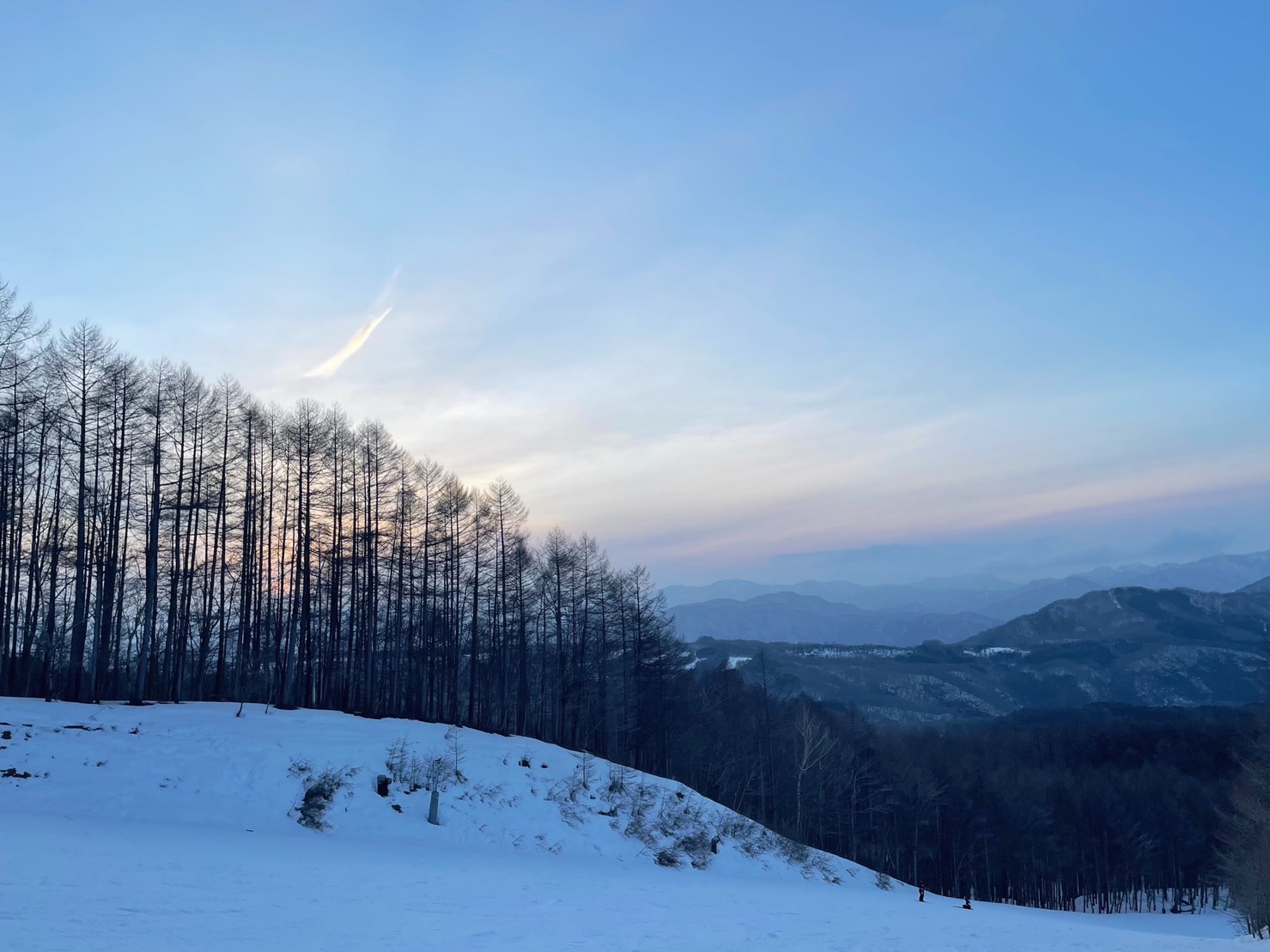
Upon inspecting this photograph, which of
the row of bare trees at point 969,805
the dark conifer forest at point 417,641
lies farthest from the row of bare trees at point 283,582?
the row of bare trees at point 969,805

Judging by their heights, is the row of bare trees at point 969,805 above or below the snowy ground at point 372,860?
below

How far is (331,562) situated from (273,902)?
105 feet

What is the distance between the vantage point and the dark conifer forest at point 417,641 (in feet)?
114

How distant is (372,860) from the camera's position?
19766 mm

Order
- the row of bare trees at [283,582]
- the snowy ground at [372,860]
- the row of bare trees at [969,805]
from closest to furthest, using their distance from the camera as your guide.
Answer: the snowy ground at [372,860] → the row of bare trees at [283,582] → the row of bare trees at [969,805]

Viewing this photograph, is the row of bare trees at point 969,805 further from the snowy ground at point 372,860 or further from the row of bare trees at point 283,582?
the snowy ground at point 372,860

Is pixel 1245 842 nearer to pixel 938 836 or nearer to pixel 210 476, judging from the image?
pixel 938 836

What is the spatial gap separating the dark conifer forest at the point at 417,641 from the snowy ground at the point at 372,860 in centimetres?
835

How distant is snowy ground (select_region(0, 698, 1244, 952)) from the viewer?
11992 millimetres

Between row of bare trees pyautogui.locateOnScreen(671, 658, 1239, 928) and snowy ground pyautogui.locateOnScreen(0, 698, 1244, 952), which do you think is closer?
snowy ground pyautogui.locateOnScreen(0, 698, 1244, 952)

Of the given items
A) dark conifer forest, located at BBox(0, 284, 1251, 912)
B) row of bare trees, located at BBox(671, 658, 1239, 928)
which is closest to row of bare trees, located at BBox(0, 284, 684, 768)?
dark conifer forest, located at BBox(0, 284, 1251, 912)

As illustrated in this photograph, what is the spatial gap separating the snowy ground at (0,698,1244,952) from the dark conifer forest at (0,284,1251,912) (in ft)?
27.4

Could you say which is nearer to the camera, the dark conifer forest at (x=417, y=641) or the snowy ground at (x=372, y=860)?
the snowy ground at (x=372, y=860)

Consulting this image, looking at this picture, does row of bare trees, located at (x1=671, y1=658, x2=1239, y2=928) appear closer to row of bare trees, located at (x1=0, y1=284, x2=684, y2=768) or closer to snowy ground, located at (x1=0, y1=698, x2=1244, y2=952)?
row of bare trees, located at (x1=0, y1=284, x2=684, y2=768)
